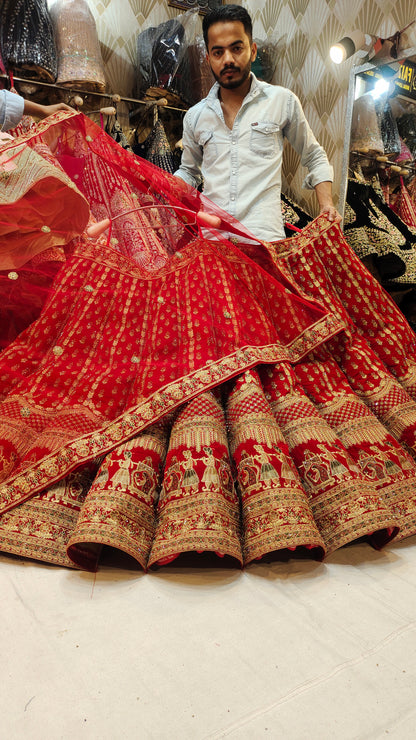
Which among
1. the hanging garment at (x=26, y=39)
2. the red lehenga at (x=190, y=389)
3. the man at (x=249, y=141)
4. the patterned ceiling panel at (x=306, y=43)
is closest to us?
the red lehenga at (x=190, y=389)

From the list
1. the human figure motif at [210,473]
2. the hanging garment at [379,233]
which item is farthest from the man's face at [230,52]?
the human figure motif at [210,473]

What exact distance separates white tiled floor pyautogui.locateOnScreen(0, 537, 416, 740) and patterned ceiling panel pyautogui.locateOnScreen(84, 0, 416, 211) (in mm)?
2883

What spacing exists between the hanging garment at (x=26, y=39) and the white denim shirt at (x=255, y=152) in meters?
0.96

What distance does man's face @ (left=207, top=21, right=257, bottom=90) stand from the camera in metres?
1.93

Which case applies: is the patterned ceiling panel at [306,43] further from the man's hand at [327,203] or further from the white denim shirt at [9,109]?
the white denim shirt at [9,109]

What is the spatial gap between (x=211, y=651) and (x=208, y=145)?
1934 millimetres

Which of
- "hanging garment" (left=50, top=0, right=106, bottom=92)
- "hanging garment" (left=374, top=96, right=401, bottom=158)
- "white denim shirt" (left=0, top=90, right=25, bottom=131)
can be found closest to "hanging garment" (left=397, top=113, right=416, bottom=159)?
"hanging garment" (left=374, top=96, right=401, bottom=158)

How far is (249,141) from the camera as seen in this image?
2096 mm

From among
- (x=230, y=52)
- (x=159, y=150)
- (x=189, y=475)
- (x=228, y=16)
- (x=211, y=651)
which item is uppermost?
(x=228, y=16)

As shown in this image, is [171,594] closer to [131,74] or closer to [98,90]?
[98,90]

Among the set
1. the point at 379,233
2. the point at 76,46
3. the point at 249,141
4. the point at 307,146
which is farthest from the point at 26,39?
the point at 379,233

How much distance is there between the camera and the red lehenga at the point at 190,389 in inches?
41.5

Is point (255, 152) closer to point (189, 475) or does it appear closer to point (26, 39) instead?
point (26, 39)

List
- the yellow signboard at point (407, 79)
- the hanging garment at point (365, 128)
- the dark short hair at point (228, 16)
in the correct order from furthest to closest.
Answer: the hanging garment at point (365, 128) < the yellow signboard at point (407, 79) < the dark short hair at point (228, 16)
